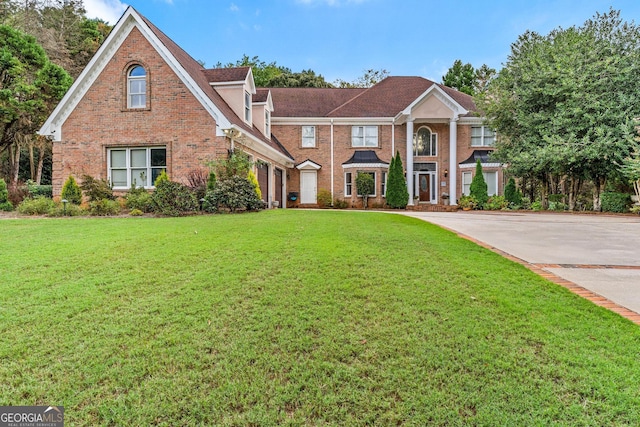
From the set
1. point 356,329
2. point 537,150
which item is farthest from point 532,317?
point 537,150

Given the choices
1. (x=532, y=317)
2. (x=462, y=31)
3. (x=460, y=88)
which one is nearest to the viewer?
(x=532, y=317)

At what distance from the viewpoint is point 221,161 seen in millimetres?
14031

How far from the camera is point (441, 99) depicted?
886 inches

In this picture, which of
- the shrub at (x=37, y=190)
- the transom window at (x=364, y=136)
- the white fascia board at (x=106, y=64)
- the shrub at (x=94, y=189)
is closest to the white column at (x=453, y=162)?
the transom window at (x=364, y=136)

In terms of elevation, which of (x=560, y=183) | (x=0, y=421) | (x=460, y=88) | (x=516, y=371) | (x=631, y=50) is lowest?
(x=0, y=421)

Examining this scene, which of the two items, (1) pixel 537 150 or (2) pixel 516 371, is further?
(1) pixel 537 150

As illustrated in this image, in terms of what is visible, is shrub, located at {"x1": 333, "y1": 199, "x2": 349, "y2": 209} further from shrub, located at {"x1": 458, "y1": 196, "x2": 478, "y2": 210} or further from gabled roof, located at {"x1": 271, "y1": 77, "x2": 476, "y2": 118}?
shrub, located at {"x1": 458, "y1": 196, "x2": 478, "y2": 210}

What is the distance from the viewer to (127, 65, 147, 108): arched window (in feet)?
49.9

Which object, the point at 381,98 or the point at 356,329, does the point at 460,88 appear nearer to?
the point at 381,98

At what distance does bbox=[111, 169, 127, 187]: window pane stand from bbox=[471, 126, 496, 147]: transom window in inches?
798

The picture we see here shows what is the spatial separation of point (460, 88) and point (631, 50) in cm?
2432

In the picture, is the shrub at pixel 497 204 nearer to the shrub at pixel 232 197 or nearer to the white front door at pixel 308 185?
the white front door at pixel 308 185

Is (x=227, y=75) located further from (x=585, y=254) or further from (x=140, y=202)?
(x=585, y=254)

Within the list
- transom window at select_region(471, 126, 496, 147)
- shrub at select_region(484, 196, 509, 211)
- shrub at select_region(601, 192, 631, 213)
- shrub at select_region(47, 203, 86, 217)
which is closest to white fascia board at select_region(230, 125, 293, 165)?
shrub at select_region(47, 203, 86, 217)
